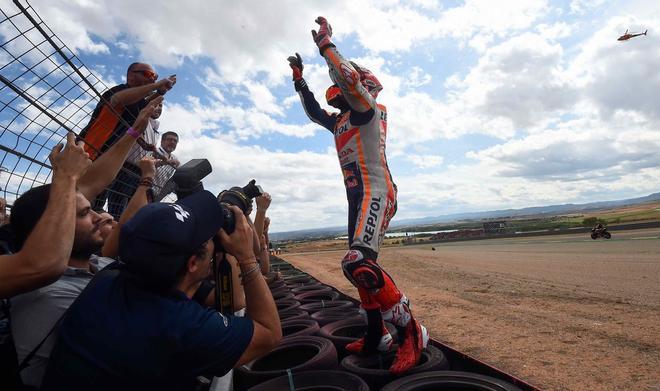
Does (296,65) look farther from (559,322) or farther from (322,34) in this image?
(559,322)

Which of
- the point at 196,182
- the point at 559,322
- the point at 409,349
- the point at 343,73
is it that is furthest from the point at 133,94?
the point at 559,322

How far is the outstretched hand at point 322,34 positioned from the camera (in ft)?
10.4

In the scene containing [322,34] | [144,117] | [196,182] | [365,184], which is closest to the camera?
[196,182]

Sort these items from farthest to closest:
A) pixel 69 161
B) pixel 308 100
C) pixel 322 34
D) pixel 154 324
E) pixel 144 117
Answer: pixel 308 100, pixel 322 34, pixel 144 117, pixel 69 161, pixel 154 324

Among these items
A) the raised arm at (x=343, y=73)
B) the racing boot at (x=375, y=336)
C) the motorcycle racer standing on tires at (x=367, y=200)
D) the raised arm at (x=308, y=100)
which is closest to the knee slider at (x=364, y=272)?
the motorcycle racer standing on tires at (x=367, y=200)

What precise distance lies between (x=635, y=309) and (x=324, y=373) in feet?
15.4

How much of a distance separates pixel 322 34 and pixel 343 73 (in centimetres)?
56

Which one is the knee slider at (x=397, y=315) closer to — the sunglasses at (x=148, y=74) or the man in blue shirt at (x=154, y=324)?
the man in blue shirt at (x=154, y=324)

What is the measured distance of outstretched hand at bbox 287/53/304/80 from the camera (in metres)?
3.96

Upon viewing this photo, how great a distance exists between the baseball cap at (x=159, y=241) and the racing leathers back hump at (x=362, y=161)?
1.59 meters

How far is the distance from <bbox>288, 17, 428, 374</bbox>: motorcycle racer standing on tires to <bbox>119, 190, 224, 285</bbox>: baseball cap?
1.50 m

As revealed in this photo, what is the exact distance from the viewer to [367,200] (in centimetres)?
296

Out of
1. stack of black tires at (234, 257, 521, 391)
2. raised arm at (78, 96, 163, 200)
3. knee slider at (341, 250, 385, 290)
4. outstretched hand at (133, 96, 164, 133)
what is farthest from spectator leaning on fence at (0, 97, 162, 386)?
knee slider at (341, 250, 385, 290)

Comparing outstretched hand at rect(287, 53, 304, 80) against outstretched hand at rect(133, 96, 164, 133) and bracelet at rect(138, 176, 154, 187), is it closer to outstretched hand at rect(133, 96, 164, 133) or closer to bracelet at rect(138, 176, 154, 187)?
outstretched hand at rect(133, 96, 164, 133)
